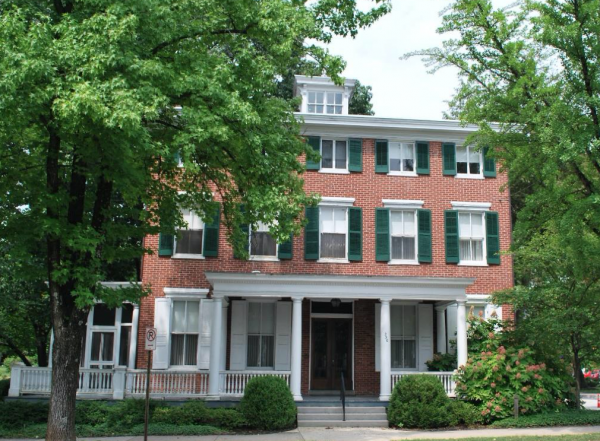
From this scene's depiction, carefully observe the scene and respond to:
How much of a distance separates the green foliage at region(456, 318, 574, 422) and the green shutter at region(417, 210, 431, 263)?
3689mm

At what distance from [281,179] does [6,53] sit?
581cm

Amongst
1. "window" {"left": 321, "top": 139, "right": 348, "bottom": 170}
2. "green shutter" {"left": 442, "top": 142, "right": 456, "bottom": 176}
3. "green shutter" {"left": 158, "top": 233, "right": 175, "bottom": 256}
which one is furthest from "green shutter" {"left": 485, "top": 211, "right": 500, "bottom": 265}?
"green shutter" {"left": 158, "top": 233, "right": 175, "bottom": 256}

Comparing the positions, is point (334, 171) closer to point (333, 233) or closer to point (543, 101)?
point (333, 233)

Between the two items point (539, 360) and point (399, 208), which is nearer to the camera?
point (539, 360)

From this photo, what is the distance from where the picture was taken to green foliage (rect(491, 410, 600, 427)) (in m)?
16.8

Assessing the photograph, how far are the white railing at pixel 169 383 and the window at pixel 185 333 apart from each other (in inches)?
32.5

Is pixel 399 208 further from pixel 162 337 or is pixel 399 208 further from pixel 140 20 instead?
pixel 140 20

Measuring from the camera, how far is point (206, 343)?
19.6 meters

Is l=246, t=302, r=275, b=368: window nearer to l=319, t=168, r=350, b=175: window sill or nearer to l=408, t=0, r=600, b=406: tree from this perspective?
l=319, t=168, r=350, b=175: window sill

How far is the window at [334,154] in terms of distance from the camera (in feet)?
70.2

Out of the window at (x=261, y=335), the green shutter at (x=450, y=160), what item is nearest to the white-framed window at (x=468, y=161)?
the green shutter at (x=450, y=160)

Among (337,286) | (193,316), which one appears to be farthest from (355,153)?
(193,316)

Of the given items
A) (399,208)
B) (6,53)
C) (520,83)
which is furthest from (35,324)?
(520,83)

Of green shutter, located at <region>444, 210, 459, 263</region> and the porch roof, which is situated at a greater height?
green shutter, located at <region>444, 210, 459, 263</region>
